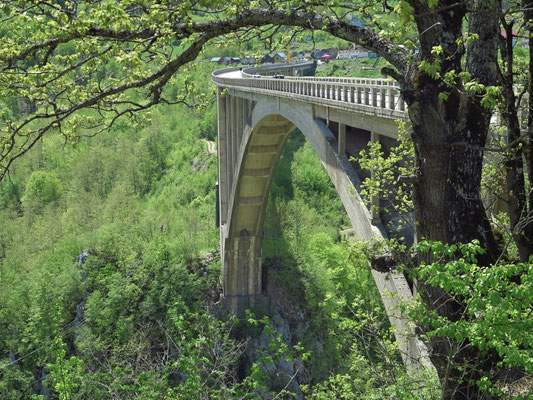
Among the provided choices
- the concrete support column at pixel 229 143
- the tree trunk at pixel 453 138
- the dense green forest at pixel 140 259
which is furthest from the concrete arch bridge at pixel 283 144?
the dense green forest at pixel 140 259

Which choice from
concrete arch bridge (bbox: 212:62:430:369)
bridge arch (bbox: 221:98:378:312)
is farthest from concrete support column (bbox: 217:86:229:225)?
bridge arch (bbox: 221:98:378:312)

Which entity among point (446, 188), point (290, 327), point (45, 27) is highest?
point (45, 27)

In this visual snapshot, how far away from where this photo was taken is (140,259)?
4112 centimetres

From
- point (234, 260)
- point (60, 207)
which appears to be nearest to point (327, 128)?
point (234, 260)

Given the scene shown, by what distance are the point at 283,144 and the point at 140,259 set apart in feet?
51.1

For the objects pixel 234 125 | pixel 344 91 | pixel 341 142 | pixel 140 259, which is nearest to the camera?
pixel 344 91

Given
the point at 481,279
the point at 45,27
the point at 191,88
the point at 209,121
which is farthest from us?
the point at 209,121

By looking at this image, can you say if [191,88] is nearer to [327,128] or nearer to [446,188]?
[446,188]

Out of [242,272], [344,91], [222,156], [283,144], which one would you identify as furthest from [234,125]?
[344,91]

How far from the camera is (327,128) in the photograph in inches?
698

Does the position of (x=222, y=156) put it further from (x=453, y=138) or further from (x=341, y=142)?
(x=453, y=138)

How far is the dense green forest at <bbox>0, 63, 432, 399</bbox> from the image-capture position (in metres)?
33.2

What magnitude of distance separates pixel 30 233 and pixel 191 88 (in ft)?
168

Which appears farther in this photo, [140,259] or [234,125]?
[140,259]
